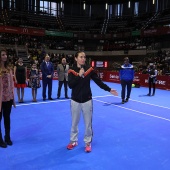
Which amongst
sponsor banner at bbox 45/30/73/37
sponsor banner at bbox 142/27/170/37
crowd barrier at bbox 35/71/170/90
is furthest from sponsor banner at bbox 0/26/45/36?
sponsor banner at bbox 142/27/170/37

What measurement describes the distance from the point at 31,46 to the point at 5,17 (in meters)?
5.33

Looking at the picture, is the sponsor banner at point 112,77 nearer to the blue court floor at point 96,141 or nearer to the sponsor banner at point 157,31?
the blue court floor at point 96,141

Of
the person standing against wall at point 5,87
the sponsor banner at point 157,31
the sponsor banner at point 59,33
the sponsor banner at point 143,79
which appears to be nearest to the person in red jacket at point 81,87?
the person standing against wall at point 5,87

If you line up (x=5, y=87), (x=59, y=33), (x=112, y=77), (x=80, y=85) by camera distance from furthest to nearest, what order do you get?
1. (x=59, y=33)
2. (x=112, y=77)
3. (x=5, y=87)
4. (x=80, y=85)

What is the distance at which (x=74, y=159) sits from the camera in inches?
151

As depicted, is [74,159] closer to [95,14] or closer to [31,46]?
[31,46]

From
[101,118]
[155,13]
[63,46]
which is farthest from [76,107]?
[155,13]

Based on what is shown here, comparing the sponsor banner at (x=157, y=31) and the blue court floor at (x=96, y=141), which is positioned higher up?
the sponsor banner at (x=157, y=31)

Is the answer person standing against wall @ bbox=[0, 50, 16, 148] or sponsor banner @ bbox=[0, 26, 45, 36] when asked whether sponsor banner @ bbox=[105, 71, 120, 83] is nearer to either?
sponsor banner @ bbox=[0, 26, 45, 36]

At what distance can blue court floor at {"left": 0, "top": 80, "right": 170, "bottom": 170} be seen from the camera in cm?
369

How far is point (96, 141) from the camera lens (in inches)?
187

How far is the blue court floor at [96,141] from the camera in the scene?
12.1 ft

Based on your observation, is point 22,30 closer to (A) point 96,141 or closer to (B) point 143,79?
(B) point 143,79

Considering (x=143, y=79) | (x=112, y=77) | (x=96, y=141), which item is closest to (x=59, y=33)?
(x=112, y=77)
